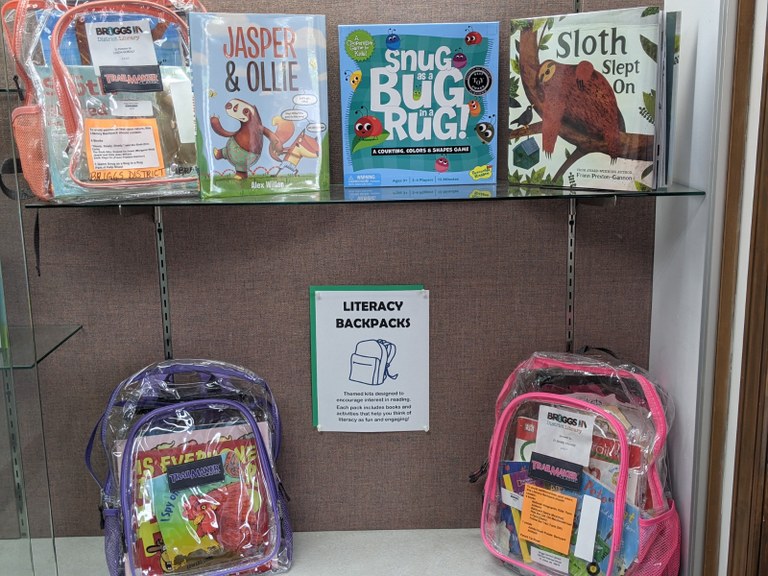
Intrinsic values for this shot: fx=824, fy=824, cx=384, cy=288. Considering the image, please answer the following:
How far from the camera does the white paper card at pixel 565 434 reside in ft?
4.67

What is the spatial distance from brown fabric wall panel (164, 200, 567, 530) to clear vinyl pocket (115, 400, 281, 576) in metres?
0.14

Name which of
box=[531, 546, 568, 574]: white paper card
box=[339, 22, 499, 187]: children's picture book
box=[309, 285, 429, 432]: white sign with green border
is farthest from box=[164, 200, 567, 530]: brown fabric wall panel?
box=[531, 546, 568, 574]: white paper card

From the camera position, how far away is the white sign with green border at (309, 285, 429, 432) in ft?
5.21

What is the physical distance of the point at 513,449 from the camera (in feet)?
4.98

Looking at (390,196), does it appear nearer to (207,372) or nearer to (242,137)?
(242,137)

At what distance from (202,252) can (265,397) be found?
0.99 ft

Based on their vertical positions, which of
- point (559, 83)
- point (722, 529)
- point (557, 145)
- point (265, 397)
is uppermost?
point (559, 83)

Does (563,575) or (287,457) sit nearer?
(563,575)

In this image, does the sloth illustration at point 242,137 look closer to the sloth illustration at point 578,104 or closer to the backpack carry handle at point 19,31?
the backpack carry handle at point 19,31

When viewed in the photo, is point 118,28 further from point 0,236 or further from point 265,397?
point 265,397

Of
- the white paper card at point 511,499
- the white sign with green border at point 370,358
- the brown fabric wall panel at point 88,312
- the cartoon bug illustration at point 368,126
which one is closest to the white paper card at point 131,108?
the brown fabric wall panel at point 88,312

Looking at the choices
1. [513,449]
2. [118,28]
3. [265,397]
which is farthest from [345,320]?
[118,28]

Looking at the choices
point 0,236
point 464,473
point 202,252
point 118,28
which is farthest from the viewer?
point 464,473

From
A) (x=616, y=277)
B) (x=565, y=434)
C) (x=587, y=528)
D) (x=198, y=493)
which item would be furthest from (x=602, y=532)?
(x=198, y=493)
